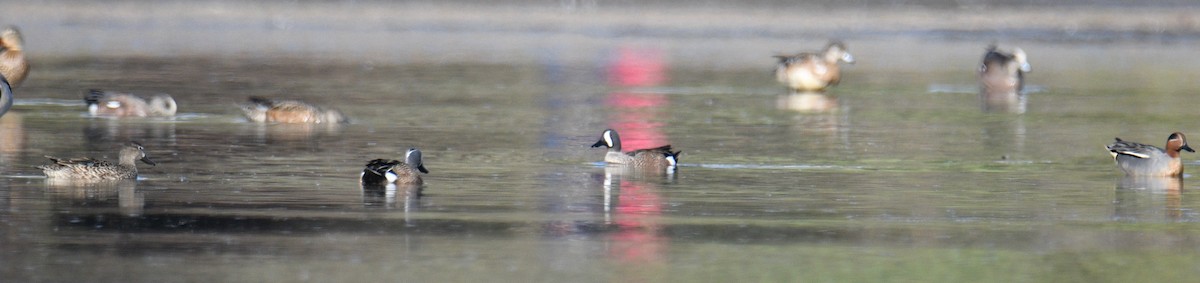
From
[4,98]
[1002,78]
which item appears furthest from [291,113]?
[1002,78]

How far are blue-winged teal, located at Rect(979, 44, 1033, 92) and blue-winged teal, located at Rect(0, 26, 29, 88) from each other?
34.3 ft

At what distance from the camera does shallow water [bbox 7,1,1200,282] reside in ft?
31.4

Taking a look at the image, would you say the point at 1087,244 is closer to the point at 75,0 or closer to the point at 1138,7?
the point at 1138,7

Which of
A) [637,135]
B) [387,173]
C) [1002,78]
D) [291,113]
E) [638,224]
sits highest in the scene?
[1002,78]

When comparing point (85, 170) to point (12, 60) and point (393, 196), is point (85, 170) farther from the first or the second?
point (12, 60)

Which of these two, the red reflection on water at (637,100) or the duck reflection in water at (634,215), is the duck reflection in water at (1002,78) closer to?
the red reflection on water at (637,100)

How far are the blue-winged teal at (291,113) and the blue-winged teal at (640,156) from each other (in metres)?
3.79

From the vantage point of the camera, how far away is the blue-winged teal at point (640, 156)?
14.1m

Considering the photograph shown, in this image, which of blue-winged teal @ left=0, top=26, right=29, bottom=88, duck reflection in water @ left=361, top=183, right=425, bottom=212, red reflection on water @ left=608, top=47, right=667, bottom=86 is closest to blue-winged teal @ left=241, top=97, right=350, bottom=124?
blue-winged teal @ left=0, top=26, right=29, bottom=88

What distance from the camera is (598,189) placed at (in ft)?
42.2

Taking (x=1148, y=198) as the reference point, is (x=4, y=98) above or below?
above

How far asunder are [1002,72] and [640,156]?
11.1m

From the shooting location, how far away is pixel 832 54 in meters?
24.1

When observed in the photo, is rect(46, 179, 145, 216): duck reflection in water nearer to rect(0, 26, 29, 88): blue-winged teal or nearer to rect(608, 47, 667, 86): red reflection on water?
rect(0, 26, 29, 88): blue-winged teal
